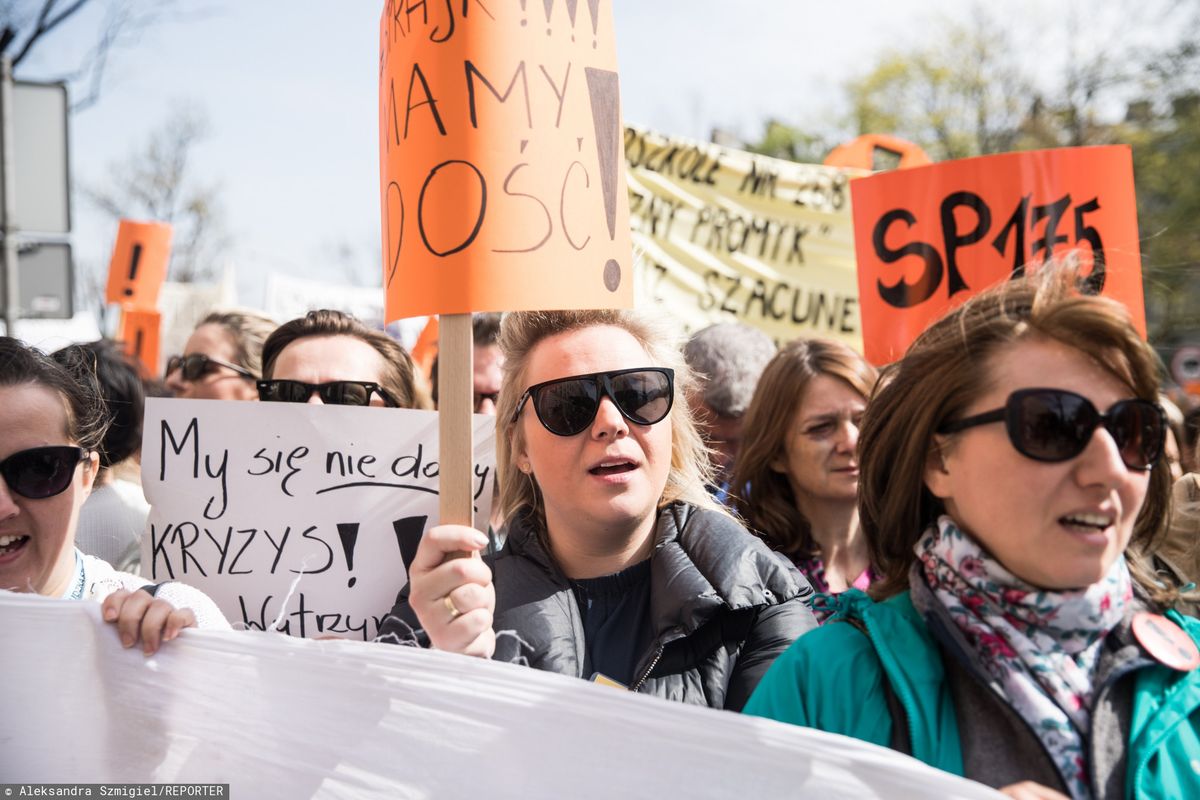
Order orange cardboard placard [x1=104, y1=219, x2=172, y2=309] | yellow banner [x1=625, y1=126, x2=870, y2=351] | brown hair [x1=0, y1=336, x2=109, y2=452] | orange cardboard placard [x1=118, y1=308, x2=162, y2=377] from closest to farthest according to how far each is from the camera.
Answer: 1. brown hair [x1=0, y1=336, x2=109, y2=452]
2. yellow banner [x1=625, y1=126, x2=870, y2=351]
3. orange cardboard placard [x1=118, y1=308, x2=162, y2=377]
4. orange cardboard placard [x1=104, y1=219, x2=172, y2=309]

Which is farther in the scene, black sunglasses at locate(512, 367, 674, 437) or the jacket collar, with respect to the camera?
black sunglasses at locate(512, 367, 674, 437)

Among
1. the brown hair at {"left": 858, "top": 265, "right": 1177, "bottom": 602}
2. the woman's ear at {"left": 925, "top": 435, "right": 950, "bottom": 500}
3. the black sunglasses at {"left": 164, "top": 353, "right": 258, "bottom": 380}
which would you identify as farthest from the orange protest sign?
the woman's ear at {"left": 925, "top": 435, "right": 950, "bottom": 500}

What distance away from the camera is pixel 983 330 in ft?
4.92

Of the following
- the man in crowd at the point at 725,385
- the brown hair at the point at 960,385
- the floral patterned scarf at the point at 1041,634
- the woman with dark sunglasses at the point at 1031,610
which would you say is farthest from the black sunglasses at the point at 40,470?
the man in crowd at the point at 725,385

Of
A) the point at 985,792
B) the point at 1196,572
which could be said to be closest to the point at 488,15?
the point at 985,792

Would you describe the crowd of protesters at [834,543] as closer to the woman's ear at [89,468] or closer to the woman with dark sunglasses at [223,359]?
the woman's ear at [89,468]

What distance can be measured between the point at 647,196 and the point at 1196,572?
145 inches

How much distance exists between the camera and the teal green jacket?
1320mm

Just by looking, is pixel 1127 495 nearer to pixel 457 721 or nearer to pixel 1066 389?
pixel 1066 389

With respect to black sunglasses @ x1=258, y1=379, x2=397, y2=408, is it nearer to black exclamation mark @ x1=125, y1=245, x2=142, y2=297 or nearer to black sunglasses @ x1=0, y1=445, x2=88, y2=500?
black sunglasses @ x1=0, y1=445, x2=88, y2=500

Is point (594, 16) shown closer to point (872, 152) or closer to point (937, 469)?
point (937, 469)

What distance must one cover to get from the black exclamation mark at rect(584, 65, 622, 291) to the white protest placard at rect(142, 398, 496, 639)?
62cm

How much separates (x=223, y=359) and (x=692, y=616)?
2.67 m

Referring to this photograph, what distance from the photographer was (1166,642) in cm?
141
